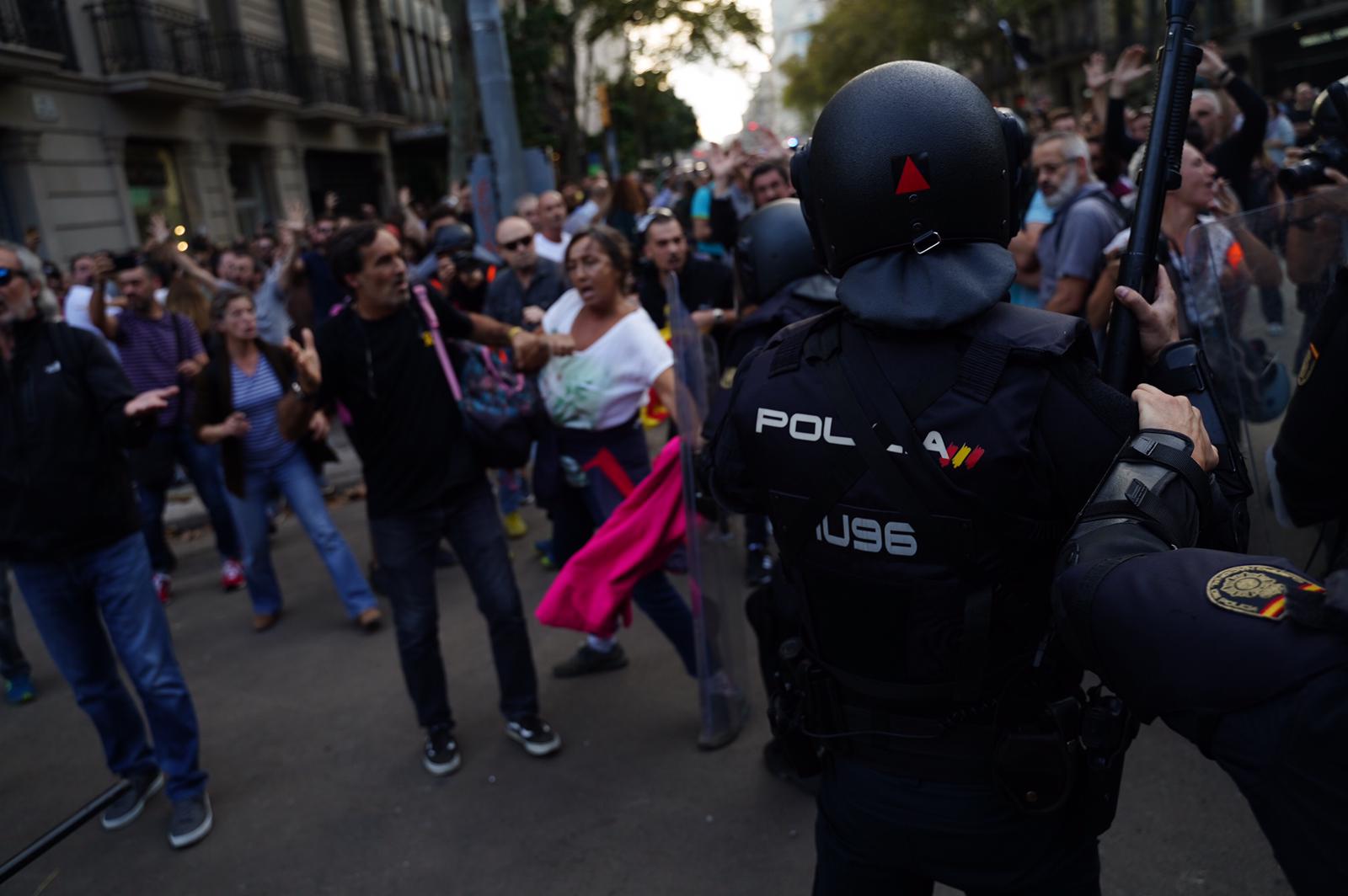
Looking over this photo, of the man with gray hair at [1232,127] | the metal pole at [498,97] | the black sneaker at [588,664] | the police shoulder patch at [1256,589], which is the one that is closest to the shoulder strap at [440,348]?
the black sneaker at [588,664]

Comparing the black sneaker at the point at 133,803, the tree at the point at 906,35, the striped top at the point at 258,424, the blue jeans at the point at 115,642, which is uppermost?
the tree at the point at 906,35

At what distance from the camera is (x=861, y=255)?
1.64 meters

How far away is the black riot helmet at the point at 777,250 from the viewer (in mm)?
3199

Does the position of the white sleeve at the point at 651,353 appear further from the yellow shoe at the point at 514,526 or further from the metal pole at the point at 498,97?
the metal pole at the point at 498,97

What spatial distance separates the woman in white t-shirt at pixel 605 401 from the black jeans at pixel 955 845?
6.80 feet

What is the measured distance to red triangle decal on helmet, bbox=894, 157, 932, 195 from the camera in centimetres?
154

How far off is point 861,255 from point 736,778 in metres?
2.37

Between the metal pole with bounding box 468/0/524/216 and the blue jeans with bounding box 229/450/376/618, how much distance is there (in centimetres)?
390

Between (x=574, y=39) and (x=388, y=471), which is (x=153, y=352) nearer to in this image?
(x=388, y=471)

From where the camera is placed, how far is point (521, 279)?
6418 millimetres

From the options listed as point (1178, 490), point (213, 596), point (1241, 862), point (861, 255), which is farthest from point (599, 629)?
point (213, 596)

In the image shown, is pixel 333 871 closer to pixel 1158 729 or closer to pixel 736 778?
pixel 736 778

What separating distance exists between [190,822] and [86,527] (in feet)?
3.54

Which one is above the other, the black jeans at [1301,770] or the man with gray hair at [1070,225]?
the man with gray hair at [1070,225]
